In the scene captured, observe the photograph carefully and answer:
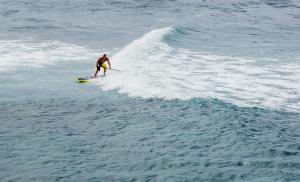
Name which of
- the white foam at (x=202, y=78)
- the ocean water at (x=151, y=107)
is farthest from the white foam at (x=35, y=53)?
the white foam at (x=202, y=78)

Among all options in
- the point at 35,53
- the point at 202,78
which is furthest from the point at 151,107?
the point at 35,53

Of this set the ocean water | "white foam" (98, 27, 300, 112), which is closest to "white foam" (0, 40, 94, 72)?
the ocean water

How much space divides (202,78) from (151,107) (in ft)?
20.9

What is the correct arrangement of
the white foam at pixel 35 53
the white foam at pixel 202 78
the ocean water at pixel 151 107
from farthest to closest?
the white foam at pixel 35 53
the white foam at pixel 202 78
the ocean water at pixel 151 107

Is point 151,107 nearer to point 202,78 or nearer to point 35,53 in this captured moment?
point 202,78

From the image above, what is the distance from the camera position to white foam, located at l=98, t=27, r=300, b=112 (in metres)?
20.7

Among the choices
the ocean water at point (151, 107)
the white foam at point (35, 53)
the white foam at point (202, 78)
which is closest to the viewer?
the ocean water at point (151, 107)

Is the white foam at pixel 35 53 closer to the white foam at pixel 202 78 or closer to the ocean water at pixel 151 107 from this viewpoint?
A: the ocean water at pixel 151 107

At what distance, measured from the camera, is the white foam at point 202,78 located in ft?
67.8

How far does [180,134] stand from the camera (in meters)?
15.6

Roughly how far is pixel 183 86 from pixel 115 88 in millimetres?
3379

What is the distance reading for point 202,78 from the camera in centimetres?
2444

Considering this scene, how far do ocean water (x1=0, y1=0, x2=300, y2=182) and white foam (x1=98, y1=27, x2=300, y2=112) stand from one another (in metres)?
0.07

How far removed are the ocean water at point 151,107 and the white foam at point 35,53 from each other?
0.07m
